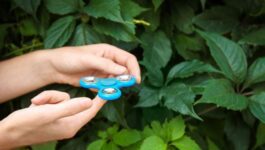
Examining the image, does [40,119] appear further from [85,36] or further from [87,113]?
[85,36]

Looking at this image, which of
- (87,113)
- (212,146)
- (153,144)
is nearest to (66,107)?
(87,113)

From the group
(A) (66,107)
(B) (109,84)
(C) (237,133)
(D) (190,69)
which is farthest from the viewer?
(C) (237,133)

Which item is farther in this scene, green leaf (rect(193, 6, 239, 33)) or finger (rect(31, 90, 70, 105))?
green leaf (rect(193, 6, 239, 33))

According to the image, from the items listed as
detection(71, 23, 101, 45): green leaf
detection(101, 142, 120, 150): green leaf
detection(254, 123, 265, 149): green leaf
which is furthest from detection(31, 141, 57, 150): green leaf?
detection(254, 123, 265, 149): green leaf

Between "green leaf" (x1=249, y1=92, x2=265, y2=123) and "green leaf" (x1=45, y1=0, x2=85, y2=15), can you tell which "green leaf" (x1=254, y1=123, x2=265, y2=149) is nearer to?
"green leaf" (x1=249, y1=92, x2=265, y2=123)

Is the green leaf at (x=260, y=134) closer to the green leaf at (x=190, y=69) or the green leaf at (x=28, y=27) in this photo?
the green leaf at (x=190, y=69)

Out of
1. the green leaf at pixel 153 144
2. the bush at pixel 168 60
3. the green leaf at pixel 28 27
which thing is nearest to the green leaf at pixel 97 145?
the bush at pixel 168 60
